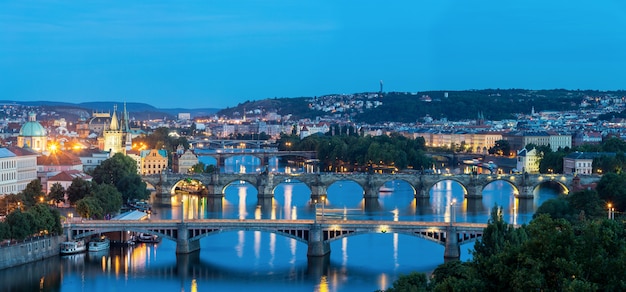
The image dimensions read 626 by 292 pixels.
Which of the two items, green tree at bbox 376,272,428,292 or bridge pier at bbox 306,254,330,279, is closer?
green tree at bbox 376,272,428,292

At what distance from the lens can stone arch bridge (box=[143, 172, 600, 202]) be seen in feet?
168

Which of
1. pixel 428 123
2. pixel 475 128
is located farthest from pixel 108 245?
pixel 428 123

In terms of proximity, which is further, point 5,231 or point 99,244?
point 99,244

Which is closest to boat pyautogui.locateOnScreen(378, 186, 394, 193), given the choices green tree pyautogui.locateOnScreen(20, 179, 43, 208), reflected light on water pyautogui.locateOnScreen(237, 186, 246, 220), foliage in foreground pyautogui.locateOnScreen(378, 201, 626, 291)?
reflected light on water pyautogui.locateOnScreen(237, 186, 246, 220)

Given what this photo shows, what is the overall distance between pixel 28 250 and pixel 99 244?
3.02 metres

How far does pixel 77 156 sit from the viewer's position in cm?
5650

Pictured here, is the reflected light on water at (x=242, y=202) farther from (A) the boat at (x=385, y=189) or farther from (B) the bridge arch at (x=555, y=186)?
(B) the bridge arch at (x=555, y=186)

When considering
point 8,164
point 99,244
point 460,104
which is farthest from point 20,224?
point 460,104

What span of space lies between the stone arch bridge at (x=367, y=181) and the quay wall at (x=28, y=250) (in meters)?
18.6

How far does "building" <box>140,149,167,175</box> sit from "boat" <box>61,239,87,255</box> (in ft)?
95.2

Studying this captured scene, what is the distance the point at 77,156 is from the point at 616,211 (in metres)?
28.0

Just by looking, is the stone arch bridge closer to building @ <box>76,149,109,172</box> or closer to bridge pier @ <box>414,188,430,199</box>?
bridge pier @ <box>414,188,430,199</box>

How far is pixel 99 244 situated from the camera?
33.4 meters

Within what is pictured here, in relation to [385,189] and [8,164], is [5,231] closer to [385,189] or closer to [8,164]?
[8,164]
